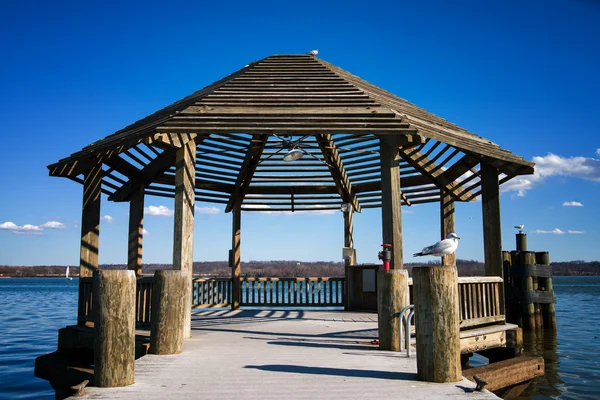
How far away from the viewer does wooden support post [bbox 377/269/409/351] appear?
8.03 metres

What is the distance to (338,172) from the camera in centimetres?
1588

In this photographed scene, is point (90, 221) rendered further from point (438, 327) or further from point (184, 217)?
point (438, 327)

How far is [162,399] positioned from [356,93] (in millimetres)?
7241

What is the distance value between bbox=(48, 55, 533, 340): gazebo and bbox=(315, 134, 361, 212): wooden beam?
1.6 inches

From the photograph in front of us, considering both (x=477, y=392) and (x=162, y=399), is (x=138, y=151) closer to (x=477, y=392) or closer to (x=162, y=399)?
(x=162, y=399)

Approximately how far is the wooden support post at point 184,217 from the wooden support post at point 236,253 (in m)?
6.48

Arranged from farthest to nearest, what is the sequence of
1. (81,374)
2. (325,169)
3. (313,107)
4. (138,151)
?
1. (325,169)
2. (138,151)
3. (313,107)
4. (81,374)

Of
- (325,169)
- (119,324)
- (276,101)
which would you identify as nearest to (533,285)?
(325,169)

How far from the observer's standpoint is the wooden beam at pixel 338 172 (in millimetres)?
14647

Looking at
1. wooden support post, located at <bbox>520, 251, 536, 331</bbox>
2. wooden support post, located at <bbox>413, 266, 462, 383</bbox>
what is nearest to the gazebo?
wooden support post, located at <bbox>413, 266, 462, 383</bbox>

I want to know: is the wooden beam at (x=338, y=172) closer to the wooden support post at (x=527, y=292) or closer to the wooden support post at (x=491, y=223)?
the wooden support post at (x=491, y=223)

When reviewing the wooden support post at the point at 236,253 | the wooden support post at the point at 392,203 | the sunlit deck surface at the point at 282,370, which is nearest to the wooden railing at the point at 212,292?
the wooden support post at the point at 236,253

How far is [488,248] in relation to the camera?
11281 mm

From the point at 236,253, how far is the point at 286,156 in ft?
20.5
